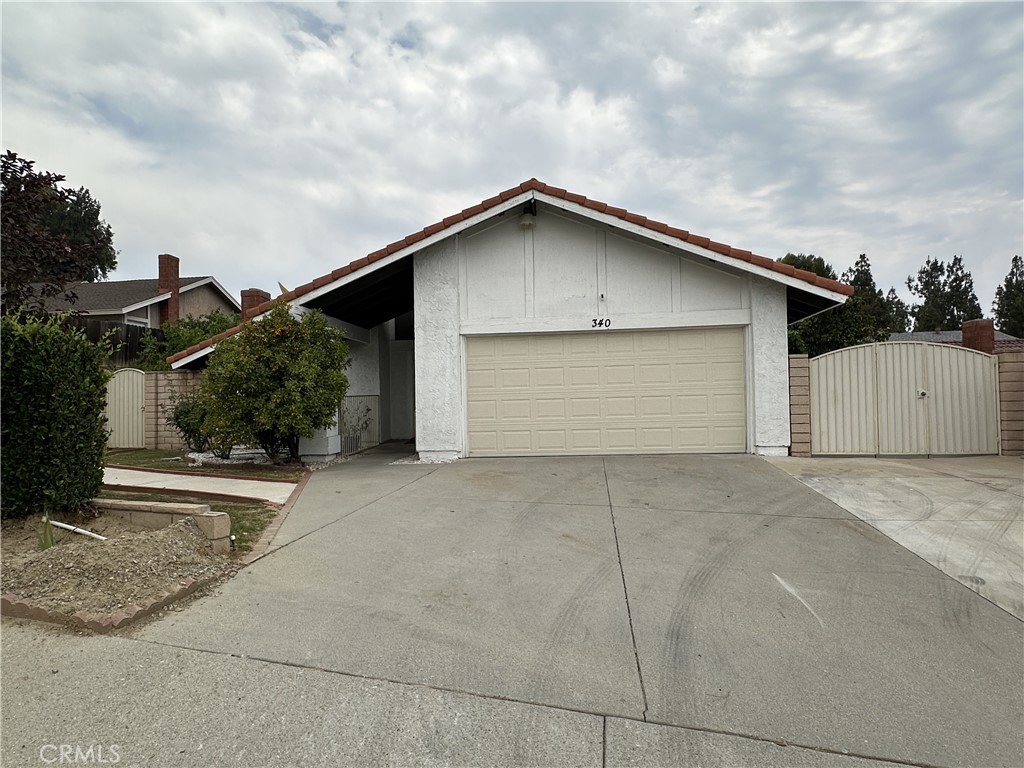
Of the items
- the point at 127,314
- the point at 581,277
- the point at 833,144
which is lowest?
the point at 581,277

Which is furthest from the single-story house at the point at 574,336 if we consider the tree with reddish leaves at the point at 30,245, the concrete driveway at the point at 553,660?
the concrete driveway at the point at 553,660

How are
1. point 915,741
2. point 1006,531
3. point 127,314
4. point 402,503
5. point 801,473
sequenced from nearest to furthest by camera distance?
point 915,741 → point 1006,531 → point 402,503 → point 801,473 → point 127,314

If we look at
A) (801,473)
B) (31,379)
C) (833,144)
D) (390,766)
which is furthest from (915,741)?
(833,144)

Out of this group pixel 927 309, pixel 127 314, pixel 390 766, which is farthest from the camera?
pixel 927 309

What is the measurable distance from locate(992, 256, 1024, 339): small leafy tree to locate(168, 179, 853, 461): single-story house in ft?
180

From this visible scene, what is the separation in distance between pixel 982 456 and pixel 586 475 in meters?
6.90

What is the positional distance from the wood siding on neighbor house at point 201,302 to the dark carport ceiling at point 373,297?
59.9 feet

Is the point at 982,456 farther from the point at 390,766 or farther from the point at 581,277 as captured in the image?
the point at 390,766

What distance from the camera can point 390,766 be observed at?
8.07 feet

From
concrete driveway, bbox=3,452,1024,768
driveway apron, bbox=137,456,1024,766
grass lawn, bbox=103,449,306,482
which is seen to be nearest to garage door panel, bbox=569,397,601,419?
driveway apron, bbox=137,456,1024,766

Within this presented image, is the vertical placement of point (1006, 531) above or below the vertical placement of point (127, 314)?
below

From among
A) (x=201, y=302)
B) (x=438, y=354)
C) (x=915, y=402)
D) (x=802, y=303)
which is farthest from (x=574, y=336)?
(x=201, y=302)

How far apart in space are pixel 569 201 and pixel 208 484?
703cm

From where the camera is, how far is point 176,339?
1883 centimetres
